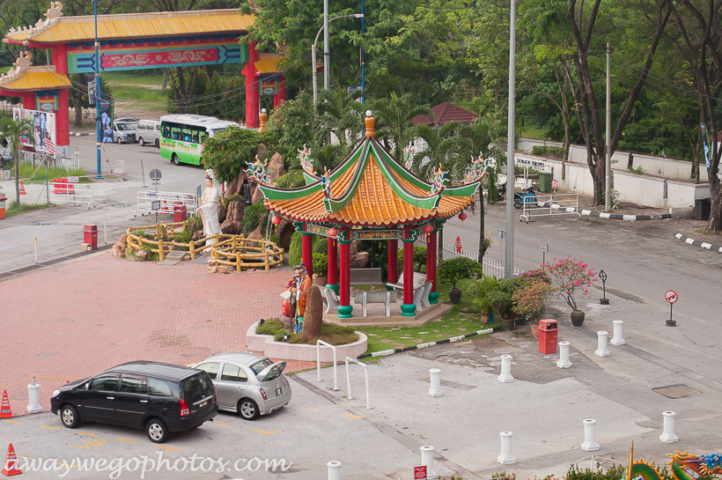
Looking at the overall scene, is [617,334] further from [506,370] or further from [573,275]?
[506,370]

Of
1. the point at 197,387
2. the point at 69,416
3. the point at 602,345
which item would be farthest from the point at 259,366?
the point at 602,345

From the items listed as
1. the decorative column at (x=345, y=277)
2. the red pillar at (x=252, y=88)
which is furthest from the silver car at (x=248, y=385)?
the red pillar at (x=252, y=88)

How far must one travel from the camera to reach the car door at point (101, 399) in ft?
61.6

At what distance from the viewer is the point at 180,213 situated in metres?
40.6

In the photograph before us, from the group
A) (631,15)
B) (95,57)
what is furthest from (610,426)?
(95,57)

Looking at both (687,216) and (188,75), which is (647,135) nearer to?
(687,216)

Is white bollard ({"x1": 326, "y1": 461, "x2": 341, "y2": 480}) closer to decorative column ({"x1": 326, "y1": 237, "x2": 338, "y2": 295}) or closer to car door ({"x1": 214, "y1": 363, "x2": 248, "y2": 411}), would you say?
car door ({"x1": 214, "y1": 363, "x2": 248, "y2": 411})

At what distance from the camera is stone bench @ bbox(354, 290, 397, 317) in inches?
1080

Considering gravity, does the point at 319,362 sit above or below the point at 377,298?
below

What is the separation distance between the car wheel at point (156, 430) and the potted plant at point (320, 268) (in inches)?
510

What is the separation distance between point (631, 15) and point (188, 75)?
134 feet

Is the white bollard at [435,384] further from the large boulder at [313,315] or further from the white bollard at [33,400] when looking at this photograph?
the white bollard at [33,400]

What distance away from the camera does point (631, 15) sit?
160ft

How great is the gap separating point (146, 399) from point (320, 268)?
1312 centimetres
